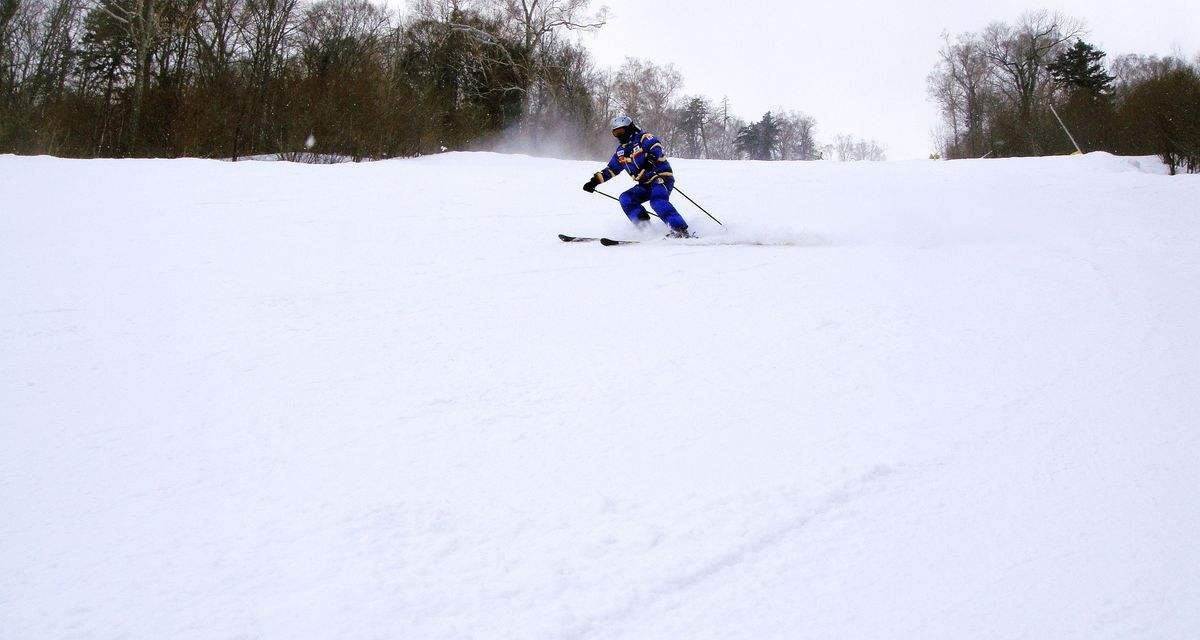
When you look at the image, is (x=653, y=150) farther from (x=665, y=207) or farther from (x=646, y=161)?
(x=665, y=207)

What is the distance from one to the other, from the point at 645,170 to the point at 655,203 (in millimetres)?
369

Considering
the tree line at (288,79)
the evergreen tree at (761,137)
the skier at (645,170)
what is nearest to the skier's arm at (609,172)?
the skier at (645,170)

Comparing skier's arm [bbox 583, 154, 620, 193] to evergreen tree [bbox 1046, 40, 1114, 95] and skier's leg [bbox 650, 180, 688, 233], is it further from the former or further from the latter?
evergreen tree [bbox 1046, 40, 1114, 95]

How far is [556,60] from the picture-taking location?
87.4ft

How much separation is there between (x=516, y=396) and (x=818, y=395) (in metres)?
1.30

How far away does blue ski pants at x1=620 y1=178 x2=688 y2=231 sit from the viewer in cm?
650

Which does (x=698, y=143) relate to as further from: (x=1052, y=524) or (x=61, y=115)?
(x=1052, y=524)

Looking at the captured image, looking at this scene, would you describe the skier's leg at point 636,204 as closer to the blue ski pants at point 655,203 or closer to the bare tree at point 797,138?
the blue ski pants at point 655,203

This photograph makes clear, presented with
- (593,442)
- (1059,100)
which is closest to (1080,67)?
(1059,100)

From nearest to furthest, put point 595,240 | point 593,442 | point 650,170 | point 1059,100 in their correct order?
point 593,442 < point 595,240 < point 650,170 < point 1059,100

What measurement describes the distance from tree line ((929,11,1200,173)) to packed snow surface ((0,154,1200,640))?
13376mm

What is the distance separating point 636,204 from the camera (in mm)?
6777

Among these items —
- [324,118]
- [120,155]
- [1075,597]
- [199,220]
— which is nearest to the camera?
[1075,597]

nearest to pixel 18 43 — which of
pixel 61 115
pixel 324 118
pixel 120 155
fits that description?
pixel 61 115
